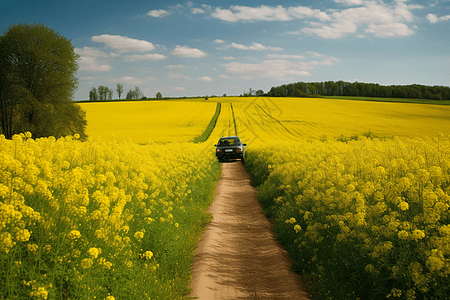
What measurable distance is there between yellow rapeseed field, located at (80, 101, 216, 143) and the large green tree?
7.08m

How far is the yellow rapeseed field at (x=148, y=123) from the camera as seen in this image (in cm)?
3853

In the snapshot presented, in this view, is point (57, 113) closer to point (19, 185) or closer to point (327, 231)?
point (19, 185)

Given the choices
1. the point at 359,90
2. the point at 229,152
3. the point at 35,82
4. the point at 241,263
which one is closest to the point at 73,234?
the point at 241,263

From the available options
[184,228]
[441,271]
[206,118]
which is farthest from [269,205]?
[206,118]

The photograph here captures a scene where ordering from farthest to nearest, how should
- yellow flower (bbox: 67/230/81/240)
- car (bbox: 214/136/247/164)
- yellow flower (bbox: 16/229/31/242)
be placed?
car (bbox: 214/136/247/164) < yellow flower (bbox: 67/230/81/240) < yellow flower (bbox: 16/229/31/242)

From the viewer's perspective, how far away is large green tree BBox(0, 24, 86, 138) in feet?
84.6

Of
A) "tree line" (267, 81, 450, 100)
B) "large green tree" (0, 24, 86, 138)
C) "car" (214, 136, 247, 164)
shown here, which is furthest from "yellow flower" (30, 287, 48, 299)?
"tree line" (267, 81, 450, 100)

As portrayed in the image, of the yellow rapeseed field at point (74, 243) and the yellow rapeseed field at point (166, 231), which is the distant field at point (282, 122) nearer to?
the yellow rapeseed field at point (166, 231)

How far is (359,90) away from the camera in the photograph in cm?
9588

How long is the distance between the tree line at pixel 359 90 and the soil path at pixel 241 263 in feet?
290

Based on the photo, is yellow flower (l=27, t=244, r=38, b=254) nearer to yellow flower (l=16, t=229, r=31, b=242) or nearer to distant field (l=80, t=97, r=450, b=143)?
yellow flower (l=16, t=229, r=31, b=242)

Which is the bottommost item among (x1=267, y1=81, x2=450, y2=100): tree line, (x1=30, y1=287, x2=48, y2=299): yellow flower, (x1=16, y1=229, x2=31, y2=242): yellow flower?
(x1=30, y1=287, x2=48, y2=299): yellow flower

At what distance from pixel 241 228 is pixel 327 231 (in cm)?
335

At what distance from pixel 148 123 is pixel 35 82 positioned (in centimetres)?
2406
